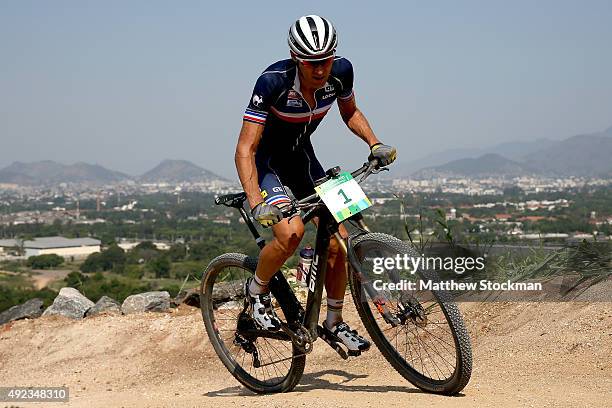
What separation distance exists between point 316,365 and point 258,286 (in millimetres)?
1798

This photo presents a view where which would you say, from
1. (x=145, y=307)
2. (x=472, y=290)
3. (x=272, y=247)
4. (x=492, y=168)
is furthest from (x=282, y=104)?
(x=492, y=168)

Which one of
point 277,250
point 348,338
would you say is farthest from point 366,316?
point 277,250

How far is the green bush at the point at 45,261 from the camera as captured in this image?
7069 cm

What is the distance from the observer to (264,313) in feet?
20.0

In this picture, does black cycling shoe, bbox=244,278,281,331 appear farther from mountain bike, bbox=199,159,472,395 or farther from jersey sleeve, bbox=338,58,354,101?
jersey sleeve, bbox=338,58,354,101

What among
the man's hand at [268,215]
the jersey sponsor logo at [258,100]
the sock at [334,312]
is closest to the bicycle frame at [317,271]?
the sock at [334,312]

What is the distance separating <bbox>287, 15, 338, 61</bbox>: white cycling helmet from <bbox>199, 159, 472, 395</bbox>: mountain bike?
82 centimetres

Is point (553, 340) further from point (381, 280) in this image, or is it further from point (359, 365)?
point (381, 280)

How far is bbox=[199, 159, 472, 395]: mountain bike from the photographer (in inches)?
203

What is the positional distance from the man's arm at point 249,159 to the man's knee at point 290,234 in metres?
0.27

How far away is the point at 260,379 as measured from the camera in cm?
670

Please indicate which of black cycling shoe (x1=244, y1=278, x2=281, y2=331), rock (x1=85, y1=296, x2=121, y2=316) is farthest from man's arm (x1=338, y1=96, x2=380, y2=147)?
rock (x1=85, y1=296, x2=121, y2=316)

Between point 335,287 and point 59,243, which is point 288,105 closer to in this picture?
point 335,287

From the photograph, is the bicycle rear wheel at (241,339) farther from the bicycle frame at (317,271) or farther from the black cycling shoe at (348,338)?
the black cycling shoe at (348,338)
